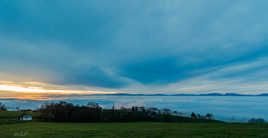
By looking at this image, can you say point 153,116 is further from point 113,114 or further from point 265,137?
point 265,137

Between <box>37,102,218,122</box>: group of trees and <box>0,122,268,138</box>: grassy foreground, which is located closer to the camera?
<box>0,122,268,138</box>: grassy foreground

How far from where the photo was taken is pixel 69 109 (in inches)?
1232

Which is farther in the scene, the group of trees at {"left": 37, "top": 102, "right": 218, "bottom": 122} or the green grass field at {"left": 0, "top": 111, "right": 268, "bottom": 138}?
the group of trees at {"left": 37, "top": 102, "right": 218, "bottom": 122}

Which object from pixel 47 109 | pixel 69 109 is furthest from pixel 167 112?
pixel 47 109

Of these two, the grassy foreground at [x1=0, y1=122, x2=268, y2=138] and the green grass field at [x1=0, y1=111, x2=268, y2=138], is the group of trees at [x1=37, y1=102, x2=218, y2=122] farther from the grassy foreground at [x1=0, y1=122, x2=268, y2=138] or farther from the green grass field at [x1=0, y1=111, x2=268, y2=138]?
the grassy foreground at [x1=0, y1=122, x2=268, y2=138]

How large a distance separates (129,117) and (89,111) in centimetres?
1035

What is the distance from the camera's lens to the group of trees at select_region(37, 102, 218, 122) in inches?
1182

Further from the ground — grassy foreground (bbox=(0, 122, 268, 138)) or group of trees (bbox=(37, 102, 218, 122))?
grassy foreground (bbox=(0, 122, 268, 138))

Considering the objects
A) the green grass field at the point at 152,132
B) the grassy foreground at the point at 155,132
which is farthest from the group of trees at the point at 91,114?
the grassy foreground at the point at 155,132

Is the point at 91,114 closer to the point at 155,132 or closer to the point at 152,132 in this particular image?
the point at 152,132

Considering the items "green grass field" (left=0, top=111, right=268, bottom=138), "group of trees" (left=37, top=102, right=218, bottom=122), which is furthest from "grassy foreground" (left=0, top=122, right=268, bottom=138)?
"group of trees" (left=37, top=102, right=218, bottom=122)

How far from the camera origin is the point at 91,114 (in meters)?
32.0

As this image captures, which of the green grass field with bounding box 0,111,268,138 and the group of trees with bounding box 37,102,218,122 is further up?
the green grass field with bounding box 0,111,268,138

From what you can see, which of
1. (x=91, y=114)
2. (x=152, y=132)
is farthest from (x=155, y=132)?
(x=91, y=114)
